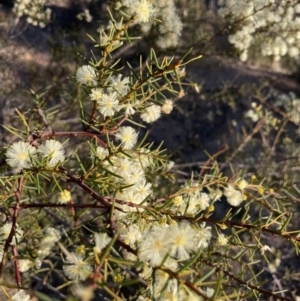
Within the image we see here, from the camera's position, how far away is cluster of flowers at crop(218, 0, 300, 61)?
2.51 meters

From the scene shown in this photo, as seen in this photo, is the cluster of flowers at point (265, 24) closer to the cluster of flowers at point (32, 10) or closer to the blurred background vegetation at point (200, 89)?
the blurred background vegetation at point (200, 89)

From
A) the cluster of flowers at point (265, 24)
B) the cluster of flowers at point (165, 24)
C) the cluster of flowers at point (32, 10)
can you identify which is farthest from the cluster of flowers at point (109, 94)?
the cluster of flowers at point (32, 10)

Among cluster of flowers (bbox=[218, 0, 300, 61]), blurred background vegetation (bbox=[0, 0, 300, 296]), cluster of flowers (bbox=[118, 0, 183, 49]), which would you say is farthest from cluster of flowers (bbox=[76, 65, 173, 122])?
cluster of flowers (bbox=[218, 0, 300, 61])

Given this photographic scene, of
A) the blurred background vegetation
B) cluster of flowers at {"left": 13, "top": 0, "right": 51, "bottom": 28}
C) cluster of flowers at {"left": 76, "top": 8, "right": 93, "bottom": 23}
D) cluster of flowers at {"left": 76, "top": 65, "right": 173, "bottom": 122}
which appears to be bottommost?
the blurred background vegetation

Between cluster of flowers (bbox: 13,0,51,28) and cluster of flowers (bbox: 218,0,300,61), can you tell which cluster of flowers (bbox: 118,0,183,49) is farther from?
cluster of flowers (bbox: 13,0,51,28)

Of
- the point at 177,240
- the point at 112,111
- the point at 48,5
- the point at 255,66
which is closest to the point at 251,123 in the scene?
the point at 255,66

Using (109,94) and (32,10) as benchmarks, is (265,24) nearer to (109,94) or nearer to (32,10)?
(32,10)

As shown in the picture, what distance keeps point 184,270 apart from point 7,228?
2.35 ft

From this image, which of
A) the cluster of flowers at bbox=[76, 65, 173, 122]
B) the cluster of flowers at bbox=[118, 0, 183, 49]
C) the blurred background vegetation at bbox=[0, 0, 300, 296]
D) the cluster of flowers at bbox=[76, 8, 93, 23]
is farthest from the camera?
the cluster of flowers at bbox=[76, 8, 93, 23]

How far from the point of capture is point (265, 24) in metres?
2.66

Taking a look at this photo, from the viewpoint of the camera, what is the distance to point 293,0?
8.29ft

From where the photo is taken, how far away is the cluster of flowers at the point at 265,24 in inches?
98.8

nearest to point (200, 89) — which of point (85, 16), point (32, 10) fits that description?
point (85, 16)

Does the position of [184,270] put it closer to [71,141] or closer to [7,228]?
[7,228]
